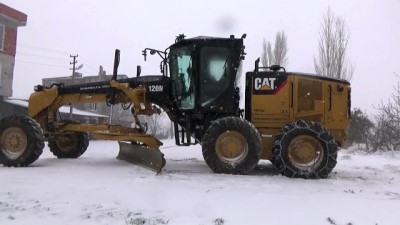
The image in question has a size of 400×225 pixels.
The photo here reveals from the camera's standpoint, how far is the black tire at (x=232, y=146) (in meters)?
8.94

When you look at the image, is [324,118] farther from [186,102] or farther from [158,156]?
[158,156]

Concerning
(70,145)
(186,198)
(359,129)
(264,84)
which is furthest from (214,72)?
(359,129)

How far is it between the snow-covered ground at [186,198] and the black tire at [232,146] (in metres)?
0.36

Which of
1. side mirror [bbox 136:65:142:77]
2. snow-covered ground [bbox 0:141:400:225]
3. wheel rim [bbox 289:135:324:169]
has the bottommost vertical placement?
snow-covered ground [bbox 0:141:400:225]

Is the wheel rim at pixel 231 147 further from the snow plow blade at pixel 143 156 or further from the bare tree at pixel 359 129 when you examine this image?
the bare tree at pixel 359 129

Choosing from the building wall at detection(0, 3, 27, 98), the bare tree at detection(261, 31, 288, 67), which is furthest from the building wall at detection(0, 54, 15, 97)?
the bare tree at detection(261, 31, 288, 67)

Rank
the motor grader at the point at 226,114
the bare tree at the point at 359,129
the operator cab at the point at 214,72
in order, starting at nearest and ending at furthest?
the motor grader at the point at 226,114 → the operator cab at the point at 214,72 → the bare tree at the point at 359,129

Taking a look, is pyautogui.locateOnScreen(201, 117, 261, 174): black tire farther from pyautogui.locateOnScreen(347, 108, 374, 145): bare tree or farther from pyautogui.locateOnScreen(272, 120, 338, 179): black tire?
pyautogui.locateOnScreen(347, 108, 374, 145): bare tree

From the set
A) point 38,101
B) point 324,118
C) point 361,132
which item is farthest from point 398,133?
point 38,101

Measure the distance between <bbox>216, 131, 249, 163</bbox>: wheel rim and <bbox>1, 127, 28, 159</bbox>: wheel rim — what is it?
4.58m

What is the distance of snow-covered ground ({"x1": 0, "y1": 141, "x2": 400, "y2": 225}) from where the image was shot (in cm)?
499

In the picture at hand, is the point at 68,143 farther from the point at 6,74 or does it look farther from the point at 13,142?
the point at 6,74

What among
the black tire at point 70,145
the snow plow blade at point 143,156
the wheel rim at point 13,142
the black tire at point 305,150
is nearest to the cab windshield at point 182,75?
the snow plow blade at point 143,156

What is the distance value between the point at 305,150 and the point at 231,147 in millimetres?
1589
